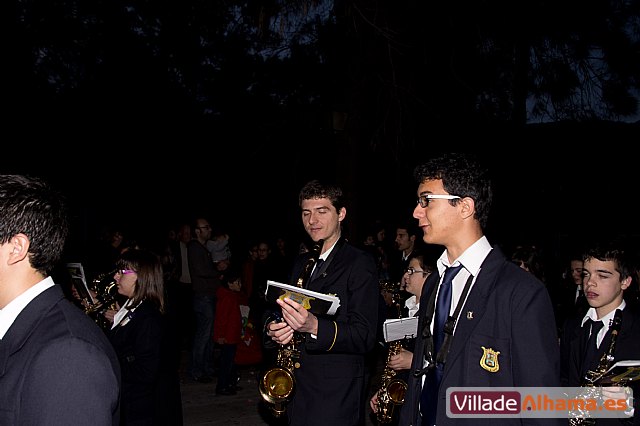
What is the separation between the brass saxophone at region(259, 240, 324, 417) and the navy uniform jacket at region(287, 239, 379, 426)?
2.4 inches

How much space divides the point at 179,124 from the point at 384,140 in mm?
9025

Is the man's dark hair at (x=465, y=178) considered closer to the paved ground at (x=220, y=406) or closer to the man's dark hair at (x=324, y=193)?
the man's dark hair at (x=324, y=193)

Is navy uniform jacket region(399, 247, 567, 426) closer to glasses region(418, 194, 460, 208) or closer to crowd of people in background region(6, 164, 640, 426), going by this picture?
crowd of people in background region(6, 164, 640, 426)

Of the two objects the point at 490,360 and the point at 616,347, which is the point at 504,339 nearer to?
the point at 490,360

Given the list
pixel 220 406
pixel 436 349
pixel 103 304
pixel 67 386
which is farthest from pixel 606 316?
pixel 220 406

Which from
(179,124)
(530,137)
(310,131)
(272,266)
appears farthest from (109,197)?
(530,137)

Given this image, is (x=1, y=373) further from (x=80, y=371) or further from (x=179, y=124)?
(x=179, y=124)

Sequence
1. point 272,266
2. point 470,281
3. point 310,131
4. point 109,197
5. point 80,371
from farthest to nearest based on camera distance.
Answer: point 109,197
point 310,131
point 272,266
point 470,281
point 80,371

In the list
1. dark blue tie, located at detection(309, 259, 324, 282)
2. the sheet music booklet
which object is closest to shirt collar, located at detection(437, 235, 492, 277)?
the sheet music booklet

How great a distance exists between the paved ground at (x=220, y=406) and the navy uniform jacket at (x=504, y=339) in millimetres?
4549

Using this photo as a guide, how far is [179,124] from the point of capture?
59.4 feet

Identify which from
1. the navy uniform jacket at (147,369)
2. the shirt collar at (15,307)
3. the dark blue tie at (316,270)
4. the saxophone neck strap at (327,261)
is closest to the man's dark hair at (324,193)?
the saxophone neck strap at (327,261)

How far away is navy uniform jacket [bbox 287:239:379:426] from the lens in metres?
3.95

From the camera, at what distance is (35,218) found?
217 cm
